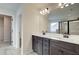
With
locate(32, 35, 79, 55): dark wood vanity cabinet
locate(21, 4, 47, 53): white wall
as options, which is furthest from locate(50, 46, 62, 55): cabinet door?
locate(21, 4, 47, 53): white wall

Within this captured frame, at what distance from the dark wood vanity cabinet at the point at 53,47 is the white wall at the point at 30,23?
265 mm

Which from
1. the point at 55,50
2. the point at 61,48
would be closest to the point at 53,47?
the point at 55,50

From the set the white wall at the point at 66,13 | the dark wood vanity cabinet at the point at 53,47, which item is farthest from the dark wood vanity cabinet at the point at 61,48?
the white wall at the point at 66,13

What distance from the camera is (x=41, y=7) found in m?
5.32

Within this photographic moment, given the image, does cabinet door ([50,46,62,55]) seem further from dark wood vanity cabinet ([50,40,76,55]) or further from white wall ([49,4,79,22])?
white wall ([49,4,79,22])

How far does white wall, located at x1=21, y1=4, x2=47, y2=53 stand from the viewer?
5191mm

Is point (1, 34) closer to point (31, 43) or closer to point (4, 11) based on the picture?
point (4, 11)

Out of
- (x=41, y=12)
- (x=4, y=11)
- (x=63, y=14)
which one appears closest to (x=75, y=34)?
(x=63, y=14)

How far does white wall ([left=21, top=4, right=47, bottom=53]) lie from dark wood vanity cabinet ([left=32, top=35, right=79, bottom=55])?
265 mm

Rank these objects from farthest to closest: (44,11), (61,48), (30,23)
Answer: (30,23)
(44,11)
(61,48)

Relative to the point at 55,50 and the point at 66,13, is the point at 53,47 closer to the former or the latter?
the point at 55,50

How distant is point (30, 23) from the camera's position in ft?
17.4

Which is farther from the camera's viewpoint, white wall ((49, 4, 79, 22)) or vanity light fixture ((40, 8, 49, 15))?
vanity light fixture ((40, 8, 49, 15))

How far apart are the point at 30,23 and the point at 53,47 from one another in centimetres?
227
